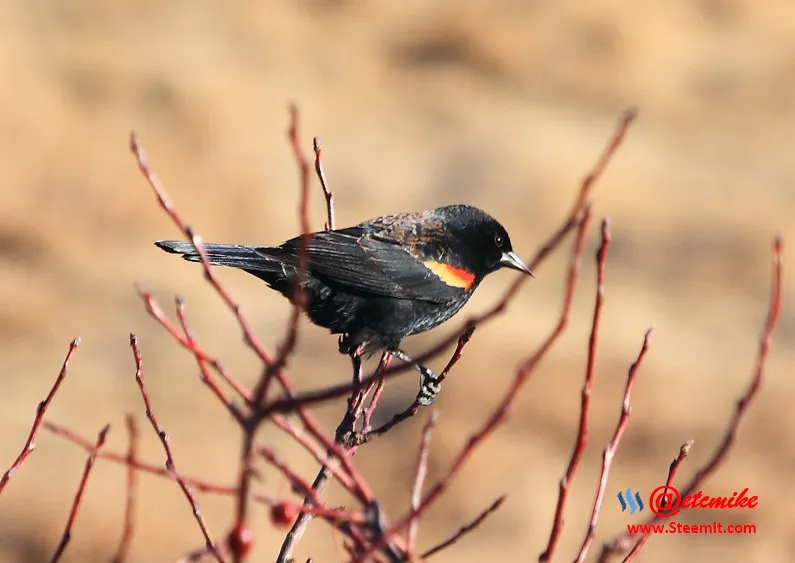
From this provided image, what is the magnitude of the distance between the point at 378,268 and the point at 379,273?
3 centimetres

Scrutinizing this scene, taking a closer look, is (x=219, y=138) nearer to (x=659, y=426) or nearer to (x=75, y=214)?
(x=75, y=214)

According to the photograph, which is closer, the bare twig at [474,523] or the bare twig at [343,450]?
the bare twig at [474,523]

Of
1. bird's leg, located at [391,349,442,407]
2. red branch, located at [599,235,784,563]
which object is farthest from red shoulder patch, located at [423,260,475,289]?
red branch, located at [599,235,784,563]

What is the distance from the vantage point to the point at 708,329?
12258 mm

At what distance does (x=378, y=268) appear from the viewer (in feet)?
15.4

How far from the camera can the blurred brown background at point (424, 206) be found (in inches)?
402

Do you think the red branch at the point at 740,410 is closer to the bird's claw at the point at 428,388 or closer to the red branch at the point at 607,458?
the red branch at the point at 607,458

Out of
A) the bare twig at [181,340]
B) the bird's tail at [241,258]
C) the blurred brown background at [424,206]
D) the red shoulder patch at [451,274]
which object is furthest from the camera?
the blurred brown background at [424,206]

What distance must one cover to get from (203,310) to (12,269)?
248cm

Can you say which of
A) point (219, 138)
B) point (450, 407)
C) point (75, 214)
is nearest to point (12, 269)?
point (75, 214)

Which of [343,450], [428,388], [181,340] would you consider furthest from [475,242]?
[181,340]

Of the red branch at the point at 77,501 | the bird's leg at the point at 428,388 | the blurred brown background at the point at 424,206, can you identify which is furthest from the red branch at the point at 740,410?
the blurred brown background at the point at 424,206

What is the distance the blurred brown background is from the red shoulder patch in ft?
17.8

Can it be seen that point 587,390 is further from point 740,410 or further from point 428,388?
point 428,388
